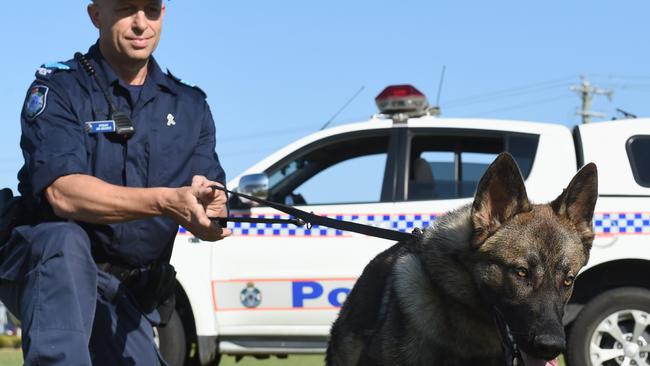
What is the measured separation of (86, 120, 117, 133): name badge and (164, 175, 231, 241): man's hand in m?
0.41

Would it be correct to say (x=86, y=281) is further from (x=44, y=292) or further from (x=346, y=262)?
(x=346, y=262)

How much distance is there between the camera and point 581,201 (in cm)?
450

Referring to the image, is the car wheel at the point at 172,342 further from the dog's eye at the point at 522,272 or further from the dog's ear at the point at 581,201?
the dog's eye at the point at 522,272

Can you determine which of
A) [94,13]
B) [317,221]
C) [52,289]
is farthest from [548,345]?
[94,13]

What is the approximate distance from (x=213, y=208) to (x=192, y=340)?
4681 mm

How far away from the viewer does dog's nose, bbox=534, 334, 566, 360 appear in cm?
396

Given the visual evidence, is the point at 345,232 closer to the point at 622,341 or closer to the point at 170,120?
the point at 622,341

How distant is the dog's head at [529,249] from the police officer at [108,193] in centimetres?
101

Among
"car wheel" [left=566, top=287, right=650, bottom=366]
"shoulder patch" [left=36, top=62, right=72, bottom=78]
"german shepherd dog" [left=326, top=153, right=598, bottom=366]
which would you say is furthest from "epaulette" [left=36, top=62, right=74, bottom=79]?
"car wheel" [left=566, top=287, right=650, bottom=366]

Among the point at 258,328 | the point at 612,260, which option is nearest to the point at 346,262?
the point at 258,328

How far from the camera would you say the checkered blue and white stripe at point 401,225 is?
830 cm

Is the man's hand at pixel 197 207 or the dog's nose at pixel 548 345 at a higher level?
the man's hand at pixel 197 207

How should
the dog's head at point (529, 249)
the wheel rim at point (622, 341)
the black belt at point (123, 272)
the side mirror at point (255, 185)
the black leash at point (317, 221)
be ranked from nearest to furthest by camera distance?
the dog's head at point (529, 249), the black belt at point (123, 272), the black leash at point (317, 221), the side mirror at point (255, 185), the wheel rim at point (622, 341)

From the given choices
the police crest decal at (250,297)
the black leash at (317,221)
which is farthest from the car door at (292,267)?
the black leash at (317,221)
